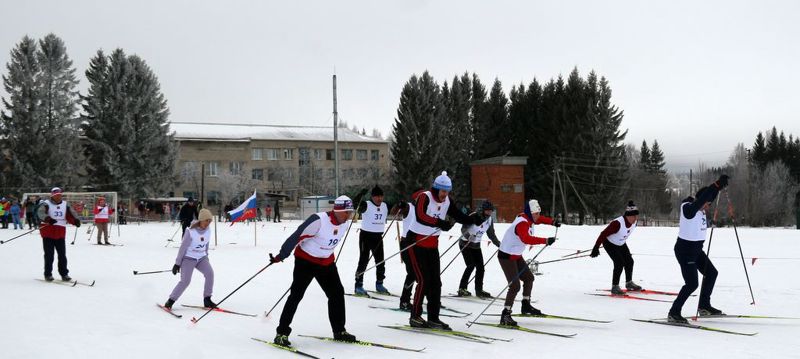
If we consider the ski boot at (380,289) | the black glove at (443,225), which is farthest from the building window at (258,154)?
the black glove at (443,225)

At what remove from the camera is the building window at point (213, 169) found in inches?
2774

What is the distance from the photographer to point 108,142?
51.7 m

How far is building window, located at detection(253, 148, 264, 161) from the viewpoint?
243 ft

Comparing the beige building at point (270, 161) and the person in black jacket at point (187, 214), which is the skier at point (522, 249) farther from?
the beige building at point (270, 161)

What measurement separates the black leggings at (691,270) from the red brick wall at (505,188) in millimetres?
49895

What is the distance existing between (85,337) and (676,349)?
6586 millimetres

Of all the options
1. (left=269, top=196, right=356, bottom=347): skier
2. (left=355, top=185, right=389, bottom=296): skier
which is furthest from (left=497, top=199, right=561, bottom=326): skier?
(left=355, top=185, right=389, bottom=296): skier

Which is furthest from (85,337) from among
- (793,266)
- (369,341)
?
(793,266)

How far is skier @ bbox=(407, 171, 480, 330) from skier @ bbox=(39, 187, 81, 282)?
293 inches

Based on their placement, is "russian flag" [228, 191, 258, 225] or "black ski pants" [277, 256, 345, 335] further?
"russian flag" [228, 191, 258, 225]

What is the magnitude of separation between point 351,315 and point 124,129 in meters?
46.7

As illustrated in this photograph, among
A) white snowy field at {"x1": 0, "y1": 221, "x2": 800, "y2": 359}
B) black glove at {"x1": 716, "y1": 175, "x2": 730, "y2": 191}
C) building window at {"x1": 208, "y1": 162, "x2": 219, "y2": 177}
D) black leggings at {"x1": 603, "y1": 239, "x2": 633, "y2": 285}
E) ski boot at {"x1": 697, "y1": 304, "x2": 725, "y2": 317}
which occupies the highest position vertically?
building window at {"x1": 208, "y1": 162, "x2": 219, "y2": 177}

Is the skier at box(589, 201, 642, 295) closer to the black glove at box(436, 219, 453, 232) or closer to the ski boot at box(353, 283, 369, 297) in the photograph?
the ski boot at box(353, 283, 369, 297)

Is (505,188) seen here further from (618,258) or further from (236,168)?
(618,258)
